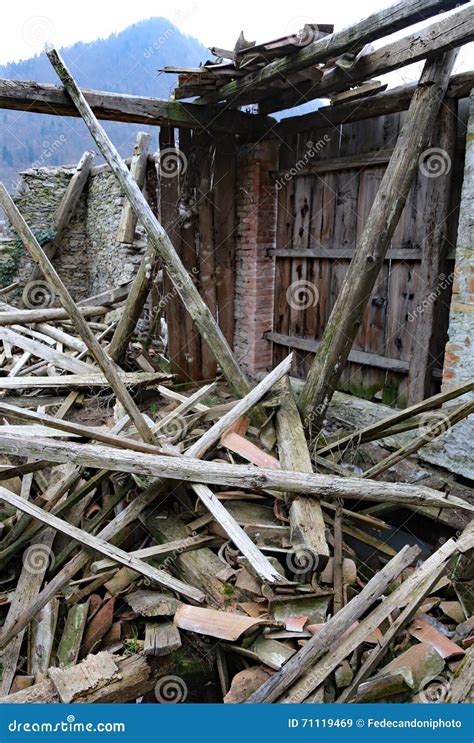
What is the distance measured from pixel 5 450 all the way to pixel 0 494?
391mm

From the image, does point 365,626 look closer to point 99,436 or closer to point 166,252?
point 99,436

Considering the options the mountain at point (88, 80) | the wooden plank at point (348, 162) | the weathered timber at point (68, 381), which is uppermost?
the mountain at point (88, 80)

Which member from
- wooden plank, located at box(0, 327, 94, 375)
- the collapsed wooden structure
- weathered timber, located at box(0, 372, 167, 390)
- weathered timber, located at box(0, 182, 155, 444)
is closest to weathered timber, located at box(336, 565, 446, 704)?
the collapsed wooden structure

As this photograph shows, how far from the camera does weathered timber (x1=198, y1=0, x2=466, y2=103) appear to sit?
355 centimetres

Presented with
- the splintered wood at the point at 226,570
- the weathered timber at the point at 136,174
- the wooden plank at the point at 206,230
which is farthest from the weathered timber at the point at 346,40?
the weathered timber at the point at 136,174

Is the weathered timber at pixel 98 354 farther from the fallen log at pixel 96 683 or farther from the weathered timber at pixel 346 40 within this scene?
the weathered timber at pixel 346 40

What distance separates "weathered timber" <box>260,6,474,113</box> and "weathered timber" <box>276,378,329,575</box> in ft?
8.98

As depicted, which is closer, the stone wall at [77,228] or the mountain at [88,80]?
the stone wall at [77,228]

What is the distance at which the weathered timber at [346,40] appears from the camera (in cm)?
355

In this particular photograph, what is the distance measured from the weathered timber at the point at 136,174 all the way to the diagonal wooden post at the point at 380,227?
457 cm

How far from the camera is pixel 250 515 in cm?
356

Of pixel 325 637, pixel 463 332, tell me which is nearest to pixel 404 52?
pixel 463 332

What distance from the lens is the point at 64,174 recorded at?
38.8 feet

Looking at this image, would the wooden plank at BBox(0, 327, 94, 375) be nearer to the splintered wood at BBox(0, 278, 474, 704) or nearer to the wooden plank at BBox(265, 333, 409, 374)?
the splintered wood at BBox(0, 278, 474, 704)
